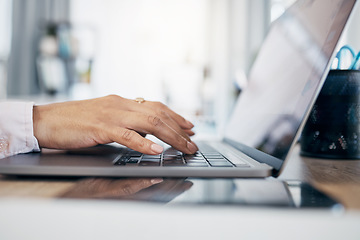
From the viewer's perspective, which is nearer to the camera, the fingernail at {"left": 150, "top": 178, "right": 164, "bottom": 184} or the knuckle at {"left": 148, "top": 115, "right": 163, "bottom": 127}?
the fingernail at {"left": 150, "top": 178, "right": 164, "bottom": 184}

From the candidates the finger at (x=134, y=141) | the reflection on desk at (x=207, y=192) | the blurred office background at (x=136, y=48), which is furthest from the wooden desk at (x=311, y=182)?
the blurred office background at (x=136, y=48)

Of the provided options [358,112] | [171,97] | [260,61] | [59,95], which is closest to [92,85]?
[59,95]

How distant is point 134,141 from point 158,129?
5cm

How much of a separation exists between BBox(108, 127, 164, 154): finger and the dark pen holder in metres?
0.29

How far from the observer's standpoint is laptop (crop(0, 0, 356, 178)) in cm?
32

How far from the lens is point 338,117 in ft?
1.64

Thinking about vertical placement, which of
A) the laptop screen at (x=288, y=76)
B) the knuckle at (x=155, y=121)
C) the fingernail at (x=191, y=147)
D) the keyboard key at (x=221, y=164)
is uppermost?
the laptop screen at (x=288, y=76)

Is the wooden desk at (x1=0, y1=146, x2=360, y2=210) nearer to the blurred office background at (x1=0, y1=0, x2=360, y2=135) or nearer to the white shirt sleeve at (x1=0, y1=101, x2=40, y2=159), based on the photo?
the white shirt sleeve at (x1=0, y1=101, x2=40, y2=159)

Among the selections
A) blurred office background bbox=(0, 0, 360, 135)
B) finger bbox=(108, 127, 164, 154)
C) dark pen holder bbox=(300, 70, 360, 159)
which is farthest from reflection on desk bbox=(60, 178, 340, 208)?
blurred office background bbox=(0, 0, 360, 135)

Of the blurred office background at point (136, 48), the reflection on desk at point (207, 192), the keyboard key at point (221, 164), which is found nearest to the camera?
the reflection on desk at point (207, 192)

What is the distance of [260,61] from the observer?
73cm

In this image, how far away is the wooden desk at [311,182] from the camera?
0.25 metres

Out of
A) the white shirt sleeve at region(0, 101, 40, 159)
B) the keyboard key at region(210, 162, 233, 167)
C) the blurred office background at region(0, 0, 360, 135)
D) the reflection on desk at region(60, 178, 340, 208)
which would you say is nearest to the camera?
the reflection on desk at region(60, 178, 340, 208)

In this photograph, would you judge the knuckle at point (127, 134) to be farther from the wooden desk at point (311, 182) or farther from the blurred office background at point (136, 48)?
the blurred office background at point (136, 48)
